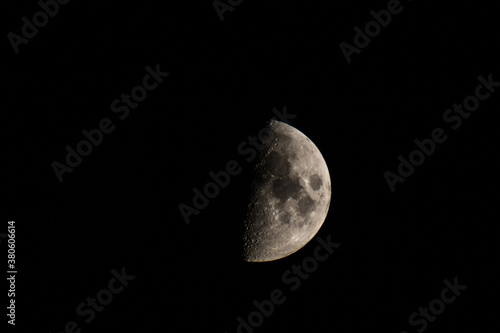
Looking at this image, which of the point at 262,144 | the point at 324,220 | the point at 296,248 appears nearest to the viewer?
the point at 262,144

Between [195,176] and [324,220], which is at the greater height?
[195,176]

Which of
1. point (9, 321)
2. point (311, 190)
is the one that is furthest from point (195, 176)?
point (9, 321)

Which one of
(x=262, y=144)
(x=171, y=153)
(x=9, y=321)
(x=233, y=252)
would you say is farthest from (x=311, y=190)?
(x=9, y=321)

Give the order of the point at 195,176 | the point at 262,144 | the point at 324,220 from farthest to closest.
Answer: the point at 324,220 → the point at 262,144 → the point at 195,176

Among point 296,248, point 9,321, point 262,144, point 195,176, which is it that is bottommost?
point 9,321

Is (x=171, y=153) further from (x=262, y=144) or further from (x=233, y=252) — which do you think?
(x=233, y=252)

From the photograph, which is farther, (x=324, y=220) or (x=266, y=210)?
(x=324, y=220)
